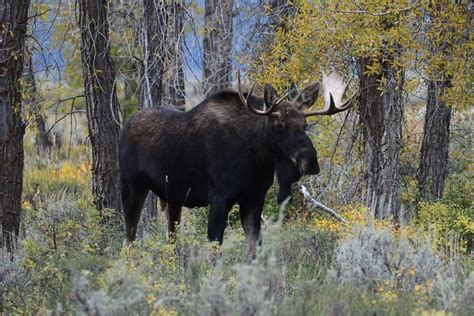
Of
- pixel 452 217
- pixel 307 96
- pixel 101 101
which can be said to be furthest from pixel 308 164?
pixel 101 101

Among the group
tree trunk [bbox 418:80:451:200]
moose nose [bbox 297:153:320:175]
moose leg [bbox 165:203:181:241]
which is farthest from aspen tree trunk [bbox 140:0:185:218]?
tree trunk [bbox 418:80:451:200]

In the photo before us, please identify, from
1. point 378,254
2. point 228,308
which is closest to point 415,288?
point 378,254

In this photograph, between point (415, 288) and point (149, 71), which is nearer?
point (415, 288)

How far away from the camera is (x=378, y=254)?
6.70 meters

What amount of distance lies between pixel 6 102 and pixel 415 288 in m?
4.80

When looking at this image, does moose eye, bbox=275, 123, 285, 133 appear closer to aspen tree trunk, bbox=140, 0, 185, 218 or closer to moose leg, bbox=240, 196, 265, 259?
moose leg, bbox=240, 196, 265, 259

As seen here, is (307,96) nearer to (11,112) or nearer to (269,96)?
(269,96)

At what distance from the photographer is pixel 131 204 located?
32.5ft

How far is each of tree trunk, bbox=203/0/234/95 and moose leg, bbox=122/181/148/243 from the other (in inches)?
139

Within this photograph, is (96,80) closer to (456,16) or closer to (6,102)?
(6,102)

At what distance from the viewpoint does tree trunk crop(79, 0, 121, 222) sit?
10.8 m

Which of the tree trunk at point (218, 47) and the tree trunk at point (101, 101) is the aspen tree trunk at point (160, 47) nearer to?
the tree trunk at point (101, 101)

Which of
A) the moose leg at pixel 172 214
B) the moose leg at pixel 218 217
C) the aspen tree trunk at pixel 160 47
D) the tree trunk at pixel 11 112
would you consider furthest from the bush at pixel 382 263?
the aspen tree trunk at pixel 160 47

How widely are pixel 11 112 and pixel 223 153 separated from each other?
2.17 m
